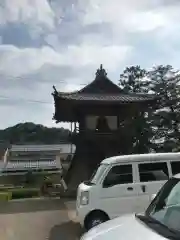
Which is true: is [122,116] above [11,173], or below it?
above

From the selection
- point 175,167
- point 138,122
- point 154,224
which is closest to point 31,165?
point 138,122

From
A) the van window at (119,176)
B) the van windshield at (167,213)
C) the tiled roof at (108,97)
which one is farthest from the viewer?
the tiled roof at (108,97)

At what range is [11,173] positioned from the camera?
1119 inches

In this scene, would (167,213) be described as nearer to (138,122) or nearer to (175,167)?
(175,167)

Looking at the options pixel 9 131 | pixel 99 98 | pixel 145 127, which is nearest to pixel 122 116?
pixel 99 98

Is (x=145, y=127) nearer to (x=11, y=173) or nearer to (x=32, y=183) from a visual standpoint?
(x=32, y=183)

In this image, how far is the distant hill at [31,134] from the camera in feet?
155

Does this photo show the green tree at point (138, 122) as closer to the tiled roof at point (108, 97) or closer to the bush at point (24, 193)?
the tiled roof at point (108, 97)

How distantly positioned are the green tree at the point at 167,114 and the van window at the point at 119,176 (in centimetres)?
1860

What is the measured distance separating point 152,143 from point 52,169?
7609mm

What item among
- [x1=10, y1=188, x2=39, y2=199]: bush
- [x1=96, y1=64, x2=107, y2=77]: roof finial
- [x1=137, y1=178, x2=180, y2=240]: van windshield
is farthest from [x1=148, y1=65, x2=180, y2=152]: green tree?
[x1=137, y1=178, x2=180, y2=240]: van windshield

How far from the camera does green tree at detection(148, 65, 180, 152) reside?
28.5m

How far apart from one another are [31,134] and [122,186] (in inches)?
1596

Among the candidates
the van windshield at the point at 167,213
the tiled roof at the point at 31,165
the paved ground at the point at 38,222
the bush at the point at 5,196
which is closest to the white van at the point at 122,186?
the paved ground at the point at 38,222
